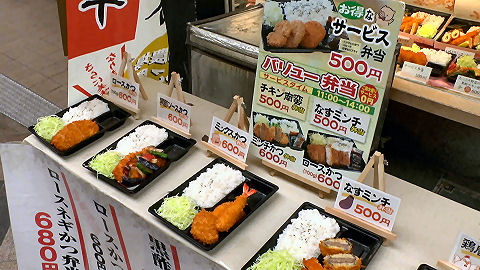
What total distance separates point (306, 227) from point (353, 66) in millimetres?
725

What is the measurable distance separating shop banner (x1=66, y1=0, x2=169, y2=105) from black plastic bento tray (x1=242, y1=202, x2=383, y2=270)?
1.51 meters

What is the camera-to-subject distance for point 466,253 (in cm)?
168

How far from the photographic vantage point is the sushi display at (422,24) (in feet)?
13.3

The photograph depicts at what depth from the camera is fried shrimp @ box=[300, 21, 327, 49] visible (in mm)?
1795

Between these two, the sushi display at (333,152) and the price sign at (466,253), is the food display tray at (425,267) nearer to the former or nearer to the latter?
the price sign at (466,253)

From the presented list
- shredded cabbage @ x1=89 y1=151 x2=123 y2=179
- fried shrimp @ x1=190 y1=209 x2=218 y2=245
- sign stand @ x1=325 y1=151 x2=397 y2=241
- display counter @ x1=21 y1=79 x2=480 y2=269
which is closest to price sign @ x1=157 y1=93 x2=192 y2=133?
display counter @ x1=21 y1=79 x2=480 y2=269

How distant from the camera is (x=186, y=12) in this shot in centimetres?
333

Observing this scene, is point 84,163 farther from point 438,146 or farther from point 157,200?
point 438,146

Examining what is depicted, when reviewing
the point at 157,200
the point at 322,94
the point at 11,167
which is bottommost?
the point at 11,167

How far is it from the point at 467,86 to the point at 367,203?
6.00 feet

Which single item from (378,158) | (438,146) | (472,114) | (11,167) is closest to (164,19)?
(11,167)

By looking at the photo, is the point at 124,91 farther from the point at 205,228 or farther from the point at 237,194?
the point at 205,228

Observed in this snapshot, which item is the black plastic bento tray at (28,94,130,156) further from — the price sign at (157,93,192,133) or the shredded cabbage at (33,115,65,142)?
the price sign at (157,93,192,133)

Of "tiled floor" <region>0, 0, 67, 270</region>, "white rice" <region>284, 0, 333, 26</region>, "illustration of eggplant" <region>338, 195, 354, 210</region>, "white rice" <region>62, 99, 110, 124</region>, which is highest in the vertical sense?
"white rice" <region>284, 0, 333, 26</region>
